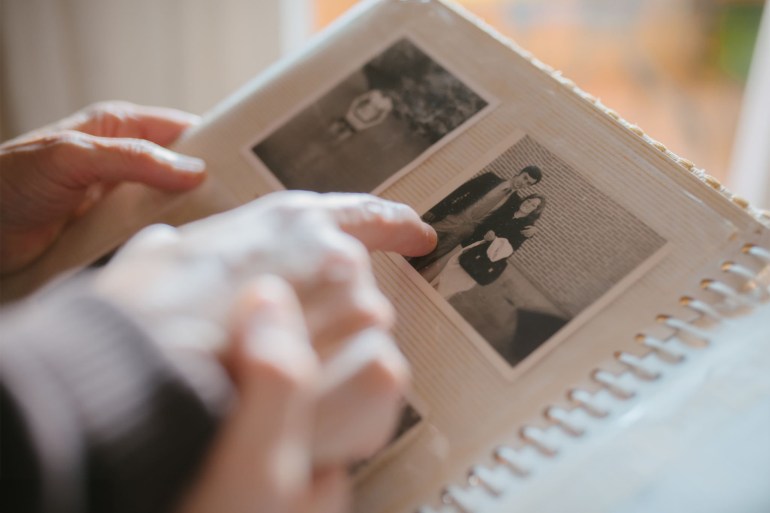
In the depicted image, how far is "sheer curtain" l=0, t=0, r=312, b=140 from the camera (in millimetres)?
1030

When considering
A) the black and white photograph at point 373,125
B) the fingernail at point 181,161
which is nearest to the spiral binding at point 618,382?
the black and white photograph at point 373,125

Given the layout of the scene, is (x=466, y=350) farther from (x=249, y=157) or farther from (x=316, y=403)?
(x=249, y=157)

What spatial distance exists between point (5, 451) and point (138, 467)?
45mm

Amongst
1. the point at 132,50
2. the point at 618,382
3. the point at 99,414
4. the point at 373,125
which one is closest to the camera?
the point at 99,414

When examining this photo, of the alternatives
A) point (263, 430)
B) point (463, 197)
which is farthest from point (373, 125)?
point (263, 430)

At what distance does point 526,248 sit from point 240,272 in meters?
0.19

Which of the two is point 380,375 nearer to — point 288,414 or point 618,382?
point 288,414

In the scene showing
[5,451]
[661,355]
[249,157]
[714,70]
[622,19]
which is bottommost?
[661,355]

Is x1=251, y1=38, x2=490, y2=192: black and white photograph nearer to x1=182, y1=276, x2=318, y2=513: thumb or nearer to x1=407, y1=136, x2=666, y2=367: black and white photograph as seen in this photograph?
x1=407, y1=136, x2=666, y2=367: black and white photograph

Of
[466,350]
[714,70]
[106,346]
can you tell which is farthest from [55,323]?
[714,70]

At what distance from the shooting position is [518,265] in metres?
0.42

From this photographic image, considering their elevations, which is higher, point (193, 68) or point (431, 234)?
point (193, 68)

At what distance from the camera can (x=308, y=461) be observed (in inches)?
11.5

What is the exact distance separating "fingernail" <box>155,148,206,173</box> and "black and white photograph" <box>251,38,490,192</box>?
5 centimetres
